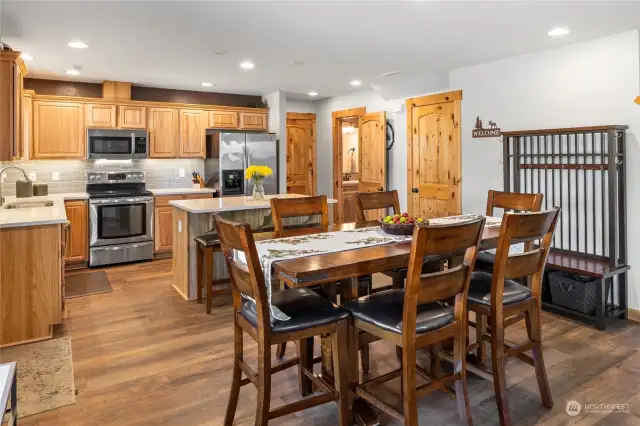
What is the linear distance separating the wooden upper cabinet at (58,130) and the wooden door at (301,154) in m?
3.19

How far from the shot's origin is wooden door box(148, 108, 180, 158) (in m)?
6.12

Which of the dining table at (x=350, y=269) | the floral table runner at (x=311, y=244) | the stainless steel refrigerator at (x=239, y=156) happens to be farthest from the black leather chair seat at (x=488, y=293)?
the stainless steel refrigerator at (x=239, y=156)

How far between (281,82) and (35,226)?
11.8ft

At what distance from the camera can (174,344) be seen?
10.6ft

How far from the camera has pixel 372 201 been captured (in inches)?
136

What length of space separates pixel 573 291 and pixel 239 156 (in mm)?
4372

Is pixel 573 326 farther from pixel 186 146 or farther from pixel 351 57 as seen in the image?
pixel 186 146

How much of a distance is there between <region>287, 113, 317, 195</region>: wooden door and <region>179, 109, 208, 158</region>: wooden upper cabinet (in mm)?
1623

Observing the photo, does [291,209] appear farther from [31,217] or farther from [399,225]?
[31,217]

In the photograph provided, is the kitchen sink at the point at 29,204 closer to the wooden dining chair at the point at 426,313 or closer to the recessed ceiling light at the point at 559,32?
the wooden dining chair at the point at 426,313

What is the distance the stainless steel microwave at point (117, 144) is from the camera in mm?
5711

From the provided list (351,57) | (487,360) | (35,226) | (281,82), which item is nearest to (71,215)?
(35,226)

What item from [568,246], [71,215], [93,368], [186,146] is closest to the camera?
[93,368]

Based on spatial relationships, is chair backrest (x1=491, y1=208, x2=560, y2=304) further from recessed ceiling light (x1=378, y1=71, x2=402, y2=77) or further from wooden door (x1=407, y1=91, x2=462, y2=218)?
recessed ceiling light (x1=378, y1=71, x2=402, y2=77)
